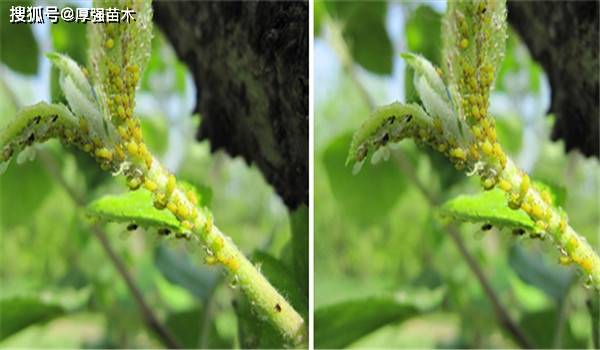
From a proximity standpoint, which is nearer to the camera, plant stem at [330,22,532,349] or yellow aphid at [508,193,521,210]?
yellow aphid at [508,193,521,210]

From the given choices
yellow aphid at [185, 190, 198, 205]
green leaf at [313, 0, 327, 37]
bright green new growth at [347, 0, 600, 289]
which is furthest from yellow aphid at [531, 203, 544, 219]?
green leaf at [313, 0, 327, 37]

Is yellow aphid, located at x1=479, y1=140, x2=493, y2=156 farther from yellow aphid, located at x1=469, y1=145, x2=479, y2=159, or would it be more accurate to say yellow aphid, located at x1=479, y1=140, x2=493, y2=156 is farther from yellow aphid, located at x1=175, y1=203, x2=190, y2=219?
yellow aphid, located at x1=175, y1=203, x2=190, y2=219

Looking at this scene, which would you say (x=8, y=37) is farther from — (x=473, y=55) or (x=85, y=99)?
(x=473, y=55)

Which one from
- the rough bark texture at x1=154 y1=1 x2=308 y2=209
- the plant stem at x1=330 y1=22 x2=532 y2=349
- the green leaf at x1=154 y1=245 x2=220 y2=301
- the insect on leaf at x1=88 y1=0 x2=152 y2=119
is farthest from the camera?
the plant stem at x1=330 y1=22 x2=532 y2=349

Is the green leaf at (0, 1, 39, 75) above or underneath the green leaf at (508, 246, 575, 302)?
above

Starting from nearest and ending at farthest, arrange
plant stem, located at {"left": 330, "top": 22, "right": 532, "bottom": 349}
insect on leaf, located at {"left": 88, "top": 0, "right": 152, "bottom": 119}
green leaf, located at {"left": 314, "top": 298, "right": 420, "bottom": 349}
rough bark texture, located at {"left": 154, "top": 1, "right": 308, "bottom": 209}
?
1. insect on leaf, located at {"left": 88, "top": 0, "right": 152, "bottom": 119}
2. rough bark texture, located at {"left": 154, "top": 1, "right": 308, "bottom": 209}
3. green leaf, located at {"left": 314, "top": 298, "right": 420, "bottom": 349}
4. plant stem, located at {"left": 330, "top": 22, "right": 532, "bottom": 349}

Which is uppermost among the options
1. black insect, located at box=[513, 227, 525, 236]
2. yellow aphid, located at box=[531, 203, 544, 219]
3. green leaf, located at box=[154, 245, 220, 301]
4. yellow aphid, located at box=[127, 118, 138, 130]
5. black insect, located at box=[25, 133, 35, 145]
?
yellow aphid, located at box=[127, 118, 138, 130]

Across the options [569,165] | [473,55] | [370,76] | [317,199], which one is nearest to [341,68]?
[370,76]

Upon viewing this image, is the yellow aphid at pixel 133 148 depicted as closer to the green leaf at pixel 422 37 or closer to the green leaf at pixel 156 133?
the green leaf at pixel 156 133
